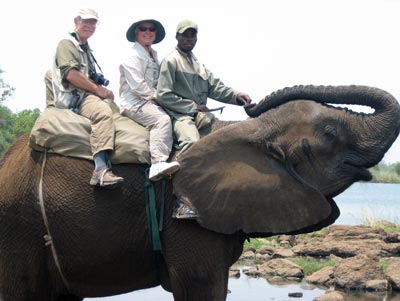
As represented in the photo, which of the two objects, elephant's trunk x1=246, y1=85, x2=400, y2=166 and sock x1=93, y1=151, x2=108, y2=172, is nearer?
elephant's trunk x1=246, y1=85, x2=400, y2=166

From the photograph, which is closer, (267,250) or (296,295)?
(296,295)

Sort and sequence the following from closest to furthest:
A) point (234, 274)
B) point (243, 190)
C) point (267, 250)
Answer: point (243, 190) → point (234, 274) → point (267, 250)

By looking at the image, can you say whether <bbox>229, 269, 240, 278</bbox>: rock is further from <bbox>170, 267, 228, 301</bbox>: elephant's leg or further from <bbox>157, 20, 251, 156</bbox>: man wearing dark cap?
<bbox>170, 267, 228, 301</bbox>: elephant's leg

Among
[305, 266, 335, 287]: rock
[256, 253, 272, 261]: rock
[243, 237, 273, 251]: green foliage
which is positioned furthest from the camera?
[243, 237, 273, 251]: green foliage

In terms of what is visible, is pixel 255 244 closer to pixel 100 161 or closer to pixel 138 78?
pixel 138 78

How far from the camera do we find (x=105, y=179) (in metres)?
6.38

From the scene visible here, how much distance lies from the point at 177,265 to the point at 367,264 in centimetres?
706

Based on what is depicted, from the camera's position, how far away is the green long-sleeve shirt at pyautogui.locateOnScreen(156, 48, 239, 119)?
6.76 m

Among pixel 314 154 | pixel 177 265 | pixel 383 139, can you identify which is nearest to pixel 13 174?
pixel 177 265

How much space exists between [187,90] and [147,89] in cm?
32

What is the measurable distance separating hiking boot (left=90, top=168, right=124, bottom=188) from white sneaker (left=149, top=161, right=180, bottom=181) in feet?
0.78

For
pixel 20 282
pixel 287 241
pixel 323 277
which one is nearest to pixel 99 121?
pixel 20 282

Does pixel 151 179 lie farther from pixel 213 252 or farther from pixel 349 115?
pixel 349 115

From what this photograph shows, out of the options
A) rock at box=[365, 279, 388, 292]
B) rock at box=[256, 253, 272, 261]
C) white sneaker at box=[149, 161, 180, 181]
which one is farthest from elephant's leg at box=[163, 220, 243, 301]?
rock at box=[256, 253, 272, 261]
